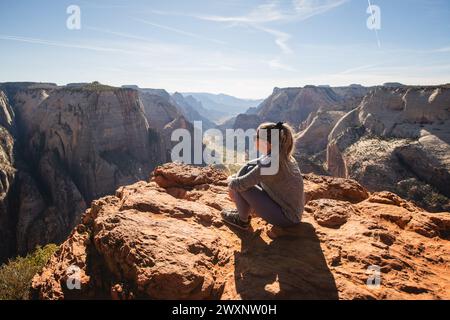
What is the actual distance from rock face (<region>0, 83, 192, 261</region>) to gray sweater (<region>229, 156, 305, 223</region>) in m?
34.3

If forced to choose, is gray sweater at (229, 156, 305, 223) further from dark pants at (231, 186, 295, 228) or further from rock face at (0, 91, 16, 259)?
rock face at (0, 91, 16, 259)

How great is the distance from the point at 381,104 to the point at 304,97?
7585cm

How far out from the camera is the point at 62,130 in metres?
45.9

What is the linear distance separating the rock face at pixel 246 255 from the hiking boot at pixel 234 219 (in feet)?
0.48

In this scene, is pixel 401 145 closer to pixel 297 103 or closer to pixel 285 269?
pixel 285 269

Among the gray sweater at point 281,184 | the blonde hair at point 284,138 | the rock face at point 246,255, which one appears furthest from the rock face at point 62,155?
the blonde hair at point 284,138

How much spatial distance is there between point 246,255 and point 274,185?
131 centimetres

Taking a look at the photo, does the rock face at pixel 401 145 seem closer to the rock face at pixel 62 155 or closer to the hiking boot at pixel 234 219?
the hiking boot at pixel 234 219

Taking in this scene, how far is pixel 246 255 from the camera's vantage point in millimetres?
5512

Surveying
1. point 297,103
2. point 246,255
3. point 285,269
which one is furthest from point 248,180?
point 297,103

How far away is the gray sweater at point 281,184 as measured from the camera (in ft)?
17.4
